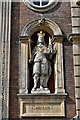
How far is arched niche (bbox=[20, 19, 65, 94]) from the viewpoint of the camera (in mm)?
12648

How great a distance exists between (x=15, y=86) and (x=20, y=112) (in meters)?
0.90

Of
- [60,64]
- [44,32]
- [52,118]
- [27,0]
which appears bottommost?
[52,118]

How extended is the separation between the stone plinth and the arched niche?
0.78 feet

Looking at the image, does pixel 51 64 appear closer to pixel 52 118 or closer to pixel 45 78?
pixel 45 78

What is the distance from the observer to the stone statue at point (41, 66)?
41.6ft

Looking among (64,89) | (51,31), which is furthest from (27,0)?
(64,89)

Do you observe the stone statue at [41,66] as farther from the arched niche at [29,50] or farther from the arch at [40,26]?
the arch at [40,26]

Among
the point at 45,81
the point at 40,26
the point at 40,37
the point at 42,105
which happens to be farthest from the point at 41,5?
the point at 42,105

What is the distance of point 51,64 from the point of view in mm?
13195

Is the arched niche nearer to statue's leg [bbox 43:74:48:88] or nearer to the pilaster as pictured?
statue's leg [bbox 43:74:48:88]

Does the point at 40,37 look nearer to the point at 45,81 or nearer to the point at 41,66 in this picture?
the point at 41,66

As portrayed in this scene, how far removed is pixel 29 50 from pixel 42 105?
1979 millimetres

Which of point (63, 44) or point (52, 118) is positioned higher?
point (63, 44)

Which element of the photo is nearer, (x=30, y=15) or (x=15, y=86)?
(x=15, y=86)
